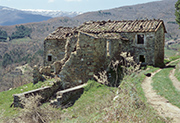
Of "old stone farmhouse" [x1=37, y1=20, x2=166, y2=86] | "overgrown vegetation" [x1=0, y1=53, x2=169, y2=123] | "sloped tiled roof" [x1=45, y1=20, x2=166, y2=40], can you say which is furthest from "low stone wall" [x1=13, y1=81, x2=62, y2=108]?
"sloped tiled roof" [x1=45, y1=20, x2=166, y2=40]

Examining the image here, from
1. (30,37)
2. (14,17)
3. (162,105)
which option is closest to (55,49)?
(162,105)

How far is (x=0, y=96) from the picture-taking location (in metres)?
17.5

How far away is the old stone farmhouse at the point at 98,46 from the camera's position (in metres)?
13.5

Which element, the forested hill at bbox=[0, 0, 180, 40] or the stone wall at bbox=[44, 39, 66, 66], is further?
the forested hill at bbox=[0, 0, 180, 40]

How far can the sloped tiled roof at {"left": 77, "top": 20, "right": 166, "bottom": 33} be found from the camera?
1716 cm

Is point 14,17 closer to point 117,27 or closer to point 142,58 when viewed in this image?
point 117,27

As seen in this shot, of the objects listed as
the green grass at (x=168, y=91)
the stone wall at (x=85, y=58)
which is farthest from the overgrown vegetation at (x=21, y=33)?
the green grass at (x=168, y=91)

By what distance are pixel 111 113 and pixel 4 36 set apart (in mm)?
94792

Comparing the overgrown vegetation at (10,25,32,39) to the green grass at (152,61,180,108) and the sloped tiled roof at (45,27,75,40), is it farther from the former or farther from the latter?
the green grass at (152,61,180,108)

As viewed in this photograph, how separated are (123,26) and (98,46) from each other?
18.9 feet

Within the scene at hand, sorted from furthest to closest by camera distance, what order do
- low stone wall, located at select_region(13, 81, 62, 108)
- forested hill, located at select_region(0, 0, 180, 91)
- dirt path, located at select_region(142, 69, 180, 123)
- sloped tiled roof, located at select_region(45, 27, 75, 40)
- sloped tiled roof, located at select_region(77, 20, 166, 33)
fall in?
1. forested hill, located at select_region(0, 0, 180, 91)
2. sloped tiled roof, located at select_region(45, 27, 75, 40)
3. sloped tiled roof, located at select_region(77, 20, 166, 33)
4. low stone wall, located at select_region(13, 81, 62, 108)
5. dirt path, located at select_region(142, 69, 180, 123)

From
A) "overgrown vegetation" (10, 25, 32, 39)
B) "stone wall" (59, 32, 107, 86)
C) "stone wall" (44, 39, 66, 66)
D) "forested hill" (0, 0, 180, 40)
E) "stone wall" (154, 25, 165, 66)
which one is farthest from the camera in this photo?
"forested hill" (0, 0, 180, 40)

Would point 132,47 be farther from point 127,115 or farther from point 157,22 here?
point 127,115

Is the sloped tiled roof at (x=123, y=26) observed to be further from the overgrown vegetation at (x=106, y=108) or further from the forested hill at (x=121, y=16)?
the forested hill at (x=121, y=16)
